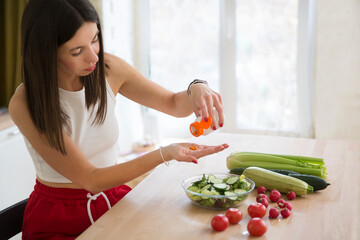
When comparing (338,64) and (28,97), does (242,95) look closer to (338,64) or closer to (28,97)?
(338,64)

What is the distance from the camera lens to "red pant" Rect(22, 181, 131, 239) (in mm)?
1349

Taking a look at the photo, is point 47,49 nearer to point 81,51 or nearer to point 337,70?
point 81,51

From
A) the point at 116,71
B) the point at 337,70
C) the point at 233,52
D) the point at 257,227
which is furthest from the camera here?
the point at 233,52

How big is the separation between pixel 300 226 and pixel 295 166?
1.13 feet

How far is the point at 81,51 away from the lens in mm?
1295

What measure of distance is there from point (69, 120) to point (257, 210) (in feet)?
2.34

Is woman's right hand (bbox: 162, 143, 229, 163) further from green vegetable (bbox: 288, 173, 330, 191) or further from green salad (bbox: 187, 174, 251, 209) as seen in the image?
green vegetable (bbox: 288, 173, 330, 191)

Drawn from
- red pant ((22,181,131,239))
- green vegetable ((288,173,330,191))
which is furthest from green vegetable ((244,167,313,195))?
red pant ((22,181,131,239))

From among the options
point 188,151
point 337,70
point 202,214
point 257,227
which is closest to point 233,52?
point 337,70

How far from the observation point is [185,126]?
4129mm

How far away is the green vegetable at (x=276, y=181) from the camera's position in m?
1.27

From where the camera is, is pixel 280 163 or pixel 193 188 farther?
pixel 280 163

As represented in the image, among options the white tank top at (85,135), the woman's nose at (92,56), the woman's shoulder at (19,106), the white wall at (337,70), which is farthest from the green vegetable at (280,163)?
the white wall at (337,70)

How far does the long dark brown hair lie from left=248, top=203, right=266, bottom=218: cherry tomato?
591mm
